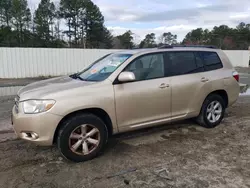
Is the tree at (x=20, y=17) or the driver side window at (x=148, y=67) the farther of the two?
the tree at (x=20, y=17)

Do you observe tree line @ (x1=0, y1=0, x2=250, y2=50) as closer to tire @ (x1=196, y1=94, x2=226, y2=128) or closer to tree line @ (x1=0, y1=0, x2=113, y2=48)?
tree line @ (x1=0, y1=0, x2=113, y2=48)

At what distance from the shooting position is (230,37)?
51.7 metres

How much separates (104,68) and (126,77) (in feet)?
2.31

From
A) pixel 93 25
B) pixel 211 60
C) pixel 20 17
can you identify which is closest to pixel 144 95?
pixel 211 60

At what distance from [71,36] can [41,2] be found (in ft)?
21.4

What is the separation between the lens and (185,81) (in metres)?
4.62

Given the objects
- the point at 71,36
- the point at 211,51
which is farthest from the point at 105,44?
the point at 211,51

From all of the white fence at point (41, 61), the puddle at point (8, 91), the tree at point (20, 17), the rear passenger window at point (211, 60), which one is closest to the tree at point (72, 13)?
the tree at point (20, 17)

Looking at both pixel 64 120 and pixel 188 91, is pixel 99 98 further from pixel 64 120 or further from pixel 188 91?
pixel 188 91

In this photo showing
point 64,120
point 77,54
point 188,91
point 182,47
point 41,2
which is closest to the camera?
point 64,120

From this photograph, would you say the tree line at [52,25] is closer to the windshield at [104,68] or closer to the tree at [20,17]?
the tree at [20,17]

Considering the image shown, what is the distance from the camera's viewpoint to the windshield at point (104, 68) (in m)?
4.10

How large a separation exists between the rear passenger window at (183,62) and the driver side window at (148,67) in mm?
218

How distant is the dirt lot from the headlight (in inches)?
33.8
